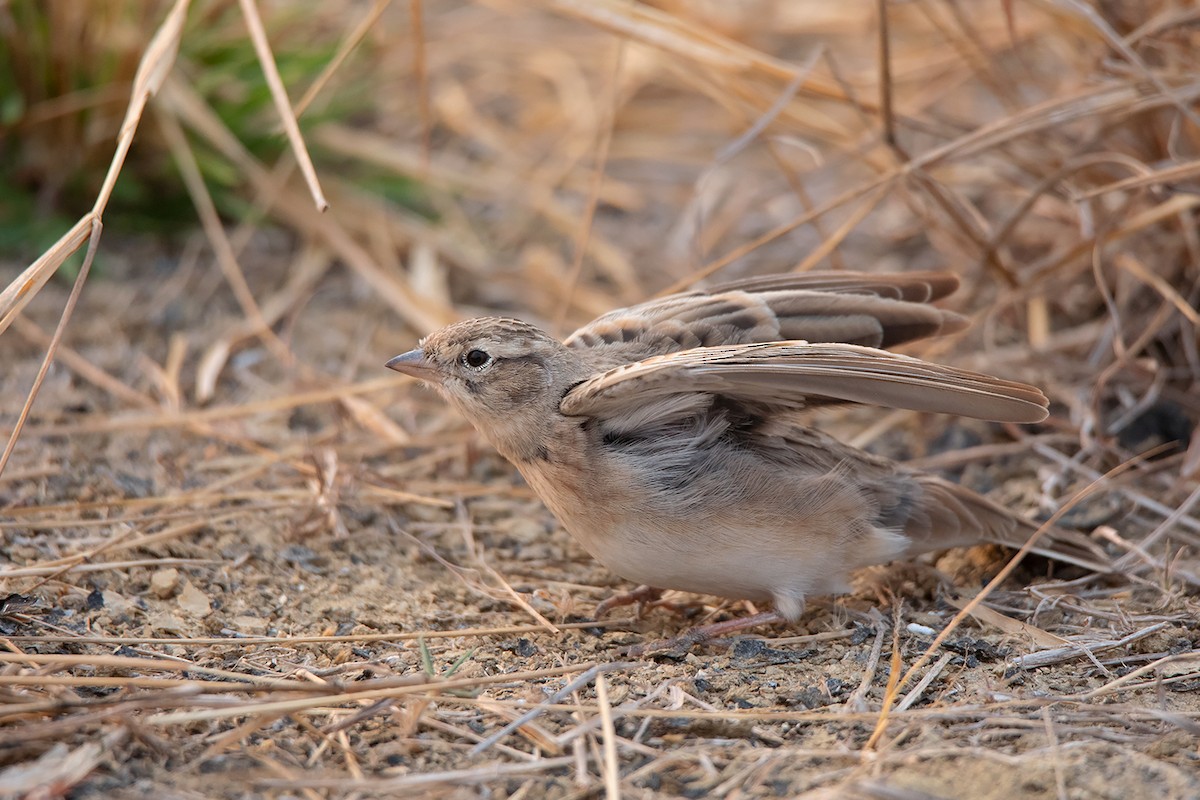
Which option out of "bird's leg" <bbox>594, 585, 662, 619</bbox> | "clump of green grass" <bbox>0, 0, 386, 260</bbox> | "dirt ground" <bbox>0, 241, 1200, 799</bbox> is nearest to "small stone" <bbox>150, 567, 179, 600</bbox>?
"dirt ground" <bbox>0, 241, 1200, 799</bbox>

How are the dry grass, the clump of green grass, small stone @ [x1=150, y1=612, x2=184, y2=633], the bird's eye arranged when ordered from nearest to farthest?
the dry grass, small stone @ [x1=150, y1=612, x2=184, y2=633], the bird's eye, the clump of green grass

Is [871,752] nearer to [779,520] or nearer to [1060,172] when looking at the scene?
[779,520]

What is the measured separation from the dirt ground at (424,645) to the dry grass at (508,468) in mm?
16

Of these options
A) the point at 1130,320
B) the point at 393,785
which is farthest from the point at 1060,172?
the point at 393,785

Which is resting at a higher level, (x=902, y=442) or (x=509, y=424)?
(x=509, y=424)

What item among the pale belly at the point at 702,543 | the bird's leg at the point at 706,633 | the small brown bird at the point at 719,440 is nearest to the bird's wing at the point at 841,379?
the small brown bird at the point at 719,440

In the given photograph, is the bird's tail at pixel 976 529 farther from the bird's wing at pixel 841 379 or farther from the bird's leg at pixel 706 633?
the bird's wing at pixel 841 379

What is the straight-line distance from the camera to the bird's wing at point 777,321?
4.09 meters

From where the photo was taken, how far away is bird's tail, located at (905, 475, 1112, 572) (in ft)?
13.8

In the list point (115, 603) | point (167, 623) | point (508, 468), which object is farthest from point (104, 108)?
point (167, 623)

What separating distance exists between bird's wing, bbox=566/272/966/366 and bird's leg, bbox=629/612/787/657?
900 mm

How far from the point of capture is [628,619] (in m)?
4.20

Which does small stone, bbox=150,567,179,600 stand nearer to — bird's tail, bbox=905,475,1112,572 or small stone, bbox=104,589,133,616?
small stone, bbox=104,589,133,616

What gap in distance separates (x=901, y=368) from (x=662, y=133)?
5.06 meters
